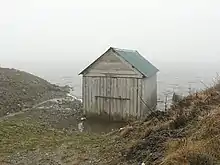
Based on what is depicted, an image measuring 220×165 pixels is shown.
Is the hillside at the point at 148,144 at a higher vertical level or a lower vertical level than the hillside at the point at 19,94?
higher

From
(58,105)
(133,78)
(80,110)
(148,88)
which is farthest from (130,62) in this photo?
(58,105)

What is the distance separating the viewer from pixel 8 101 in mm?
26359

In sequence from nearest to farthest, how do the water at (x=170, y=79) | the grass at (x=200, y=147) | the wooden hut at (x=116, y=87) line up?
the grass at (x=200, y=147)
the wooden hut at (x=116, y=87)
the water at (x=170, y=79)

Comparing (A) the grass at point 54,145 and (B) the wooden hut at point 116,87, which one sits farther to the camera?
(B) the wooden hut at point 116,87

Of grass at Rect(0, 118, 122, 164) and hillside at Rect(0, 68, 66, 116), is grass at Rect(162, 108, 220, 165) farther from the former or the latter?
hillside at Rect(0, 68, 66, 116)

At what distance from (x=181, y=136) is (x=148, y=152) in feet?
2.79

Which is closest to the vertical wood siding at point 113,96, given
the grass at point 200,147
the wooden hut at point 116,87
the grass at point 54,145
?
the wooden hut at point 116,87

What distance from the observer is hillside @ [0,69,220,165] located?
612cm

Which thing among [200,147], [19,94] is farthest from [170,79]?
[200,147]

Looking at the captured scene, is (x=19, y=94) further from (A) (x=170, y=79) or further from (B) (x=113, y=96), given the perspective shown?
(A) (x=170, y=79)

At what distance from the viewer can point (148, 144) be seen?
313 inches

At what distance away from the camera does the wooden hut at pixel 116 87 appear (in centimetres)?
2180

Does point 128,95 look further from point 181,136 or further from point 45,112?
point 181,136

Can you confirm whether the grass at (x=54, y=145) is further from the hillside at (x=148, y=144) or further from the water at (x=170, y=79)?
the water at (x=170, y=79)
